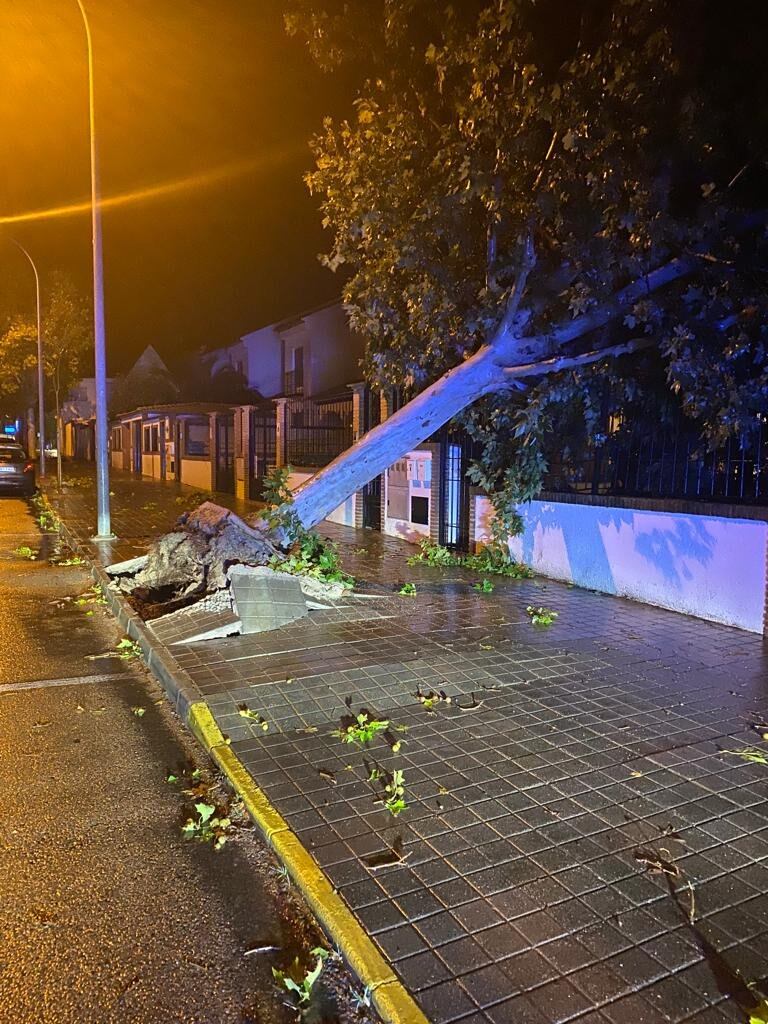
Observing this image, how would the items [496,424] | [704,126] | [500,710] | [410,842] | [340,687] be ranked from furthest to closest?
[496,424] → [704,126] → [340,687] → [500,710] → [410,842]

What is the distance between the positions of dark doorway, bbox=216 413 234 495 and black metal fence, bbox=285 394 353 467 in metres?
6.52

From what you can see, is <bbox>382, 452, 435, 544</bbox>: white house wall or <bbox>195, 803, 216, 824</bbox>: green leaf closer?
<bbox>195, 803, 216, 824</bbox>: green leaf

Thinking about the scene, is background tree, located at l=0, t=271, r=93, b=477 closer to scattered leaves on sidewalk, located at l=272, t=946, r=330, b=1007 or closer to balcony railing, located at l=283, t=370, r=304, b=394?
balcony railing, located at l=283, t=370, r=304, b=394

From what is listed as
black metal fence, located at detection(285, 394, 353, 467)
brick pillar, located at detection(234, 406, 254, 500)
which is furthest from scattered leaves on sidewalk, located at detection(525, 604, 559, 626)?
brick pillar, located at detection(234, 406, 254, 500)

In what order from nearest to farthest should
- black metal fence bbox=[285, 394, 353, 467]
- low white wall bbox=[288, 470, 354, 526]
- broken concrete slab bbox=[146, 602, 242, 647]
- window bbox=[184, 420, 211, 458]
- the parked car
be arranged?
broken concrete slab bbox=[146, 602, 242, 647] → low white wall bbox=[288, 470, 354, 526] → black metal fence bbox=[285, 394, 353, 467] → the parked car → window bbox=[184, 420, 211, 458]

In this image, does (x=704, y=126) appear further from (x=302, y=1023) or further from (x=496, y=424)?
(x=302, y=1023)

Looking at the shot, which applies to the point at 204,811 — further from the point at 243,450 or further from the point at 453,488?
the point at 243,450

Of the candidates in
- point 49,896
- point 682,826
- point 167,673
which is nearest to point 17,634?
point 167,673

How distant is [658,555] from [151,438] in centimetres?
3094

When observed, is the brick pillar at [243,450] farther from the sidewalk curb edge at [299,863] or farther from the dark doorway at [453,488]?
the sidewalk curb edge at [299,863]

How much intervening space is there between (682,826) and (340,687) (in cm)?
258

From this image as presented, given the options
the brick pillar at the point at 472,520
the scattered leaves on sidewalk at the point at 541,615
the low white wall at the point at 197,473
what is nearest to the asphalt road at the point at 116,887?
the scattered leaves on sidewalk at the point at 541,615

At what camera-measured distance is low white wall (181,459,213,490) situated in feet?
83.1

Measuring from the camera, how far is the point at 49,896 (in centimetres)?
301
